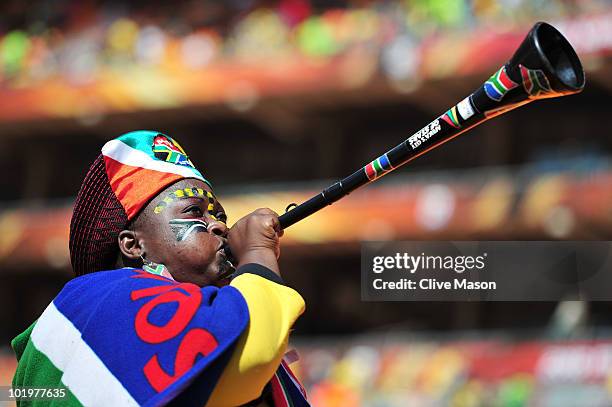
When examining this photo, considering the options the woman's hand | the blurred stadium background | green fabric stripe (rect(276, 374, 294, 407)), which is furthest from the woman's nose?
the blurred stadium background

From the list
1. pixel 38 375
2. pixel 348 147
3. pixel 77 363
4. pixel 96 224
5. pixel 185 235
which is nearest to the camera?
pixel 77 363

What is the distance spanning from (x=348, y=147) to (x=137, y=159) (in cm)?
1215

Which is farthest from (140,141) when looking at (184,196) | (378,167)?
(378,167)

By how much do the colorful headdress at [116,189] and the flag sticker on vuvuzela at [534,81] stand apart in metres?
0.82

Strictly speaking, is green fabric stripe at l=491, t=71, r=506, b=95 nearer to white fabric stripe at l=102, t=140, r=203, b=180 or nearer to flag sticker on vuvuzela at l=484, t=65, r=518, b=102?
flag sticker on vuvuzela at l=484, t=65, r=518, b=102

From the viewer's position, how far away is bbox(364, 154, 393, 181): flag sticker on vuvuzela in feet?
7.77

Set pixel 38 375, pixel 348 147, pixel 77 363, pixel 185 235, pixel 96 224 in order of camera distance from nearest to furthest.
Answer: pixel 77 363 → pixel 38 375 → pixel 185 235 → pixel 96 224 → pixel 348 147

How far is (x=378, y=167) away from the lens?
2.38m

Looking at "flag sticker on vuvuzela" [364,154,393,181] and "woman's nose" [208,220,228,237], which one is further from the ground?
"flag sticker on vuvuzela" [364,154,393,181]

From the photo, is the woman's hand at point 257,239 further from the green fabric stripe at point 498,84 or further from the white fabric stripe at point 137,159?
the green fabric stripe at point 498,84

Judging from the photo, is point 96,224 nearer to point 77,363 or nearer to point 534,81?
point 77,363

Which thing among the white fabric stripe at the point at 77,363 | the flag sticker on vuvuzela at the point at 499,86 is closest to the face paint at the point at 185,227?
the white fabric stripe at the point at 77,363

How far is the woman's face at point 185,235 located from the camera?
7.89 feet

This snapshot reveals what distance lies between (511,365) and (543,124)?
12.5 feet
